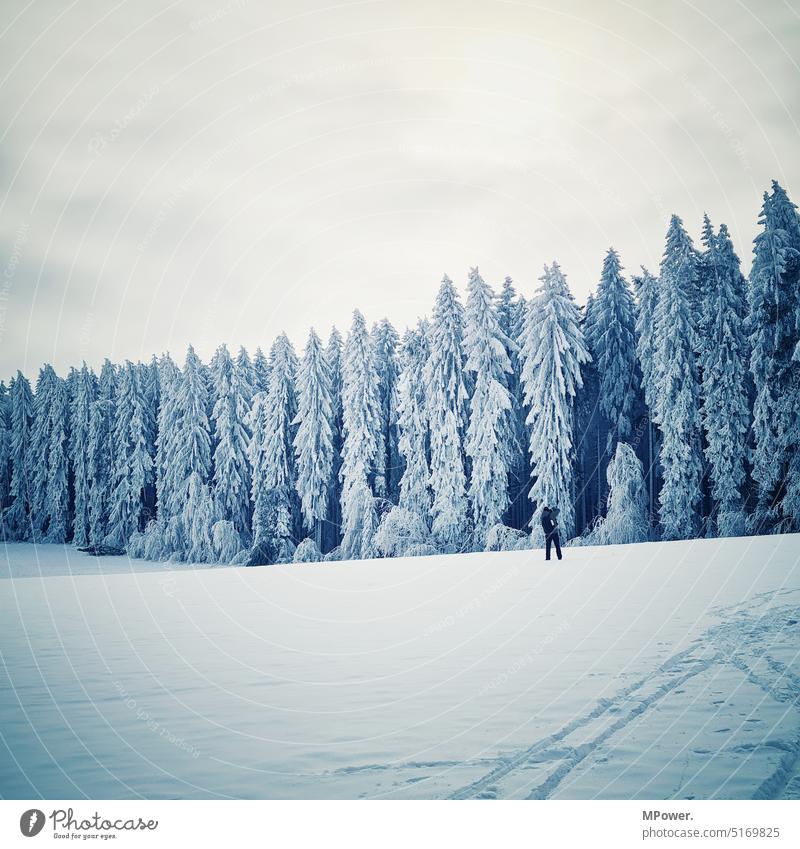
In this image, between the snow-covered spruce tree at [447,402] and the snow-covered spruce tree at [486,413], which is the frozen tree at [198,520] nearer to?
the snow-covered spruce tree at [447,402]

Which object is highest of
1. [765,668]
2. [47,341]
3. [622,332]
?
[622,332]

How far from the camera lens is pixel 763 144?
8453 millimetres

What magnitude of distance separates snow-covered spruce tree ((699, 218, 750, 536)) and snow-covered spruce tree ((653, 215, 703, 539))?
2.31 feet

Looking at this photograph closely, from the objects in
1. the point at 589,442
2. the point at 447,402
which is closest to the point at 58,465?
the point at 447,402

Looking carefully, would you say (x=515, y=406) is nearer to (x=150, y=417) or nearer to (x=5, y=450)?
(x=150, y=417)

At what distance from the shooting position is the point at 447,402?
3553 cm

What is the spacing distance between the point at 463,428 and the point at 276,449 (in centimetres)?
1340

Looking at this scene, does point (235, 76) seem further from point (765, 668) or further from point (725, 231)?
point (725, 231)

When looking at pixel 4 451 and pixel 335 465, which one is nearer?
pixel 4 451

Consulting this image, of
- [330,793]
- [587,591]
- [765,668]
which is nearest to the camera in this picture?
[330,793]

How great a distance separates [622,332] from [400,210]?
90.0 ft

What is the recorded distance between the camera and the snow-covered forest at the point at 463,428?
29547 millimetres

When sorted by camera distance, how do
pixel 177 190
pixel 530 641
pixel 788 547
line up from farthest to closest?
pixel 788 547, pixel 177 190, pixel 530 641
